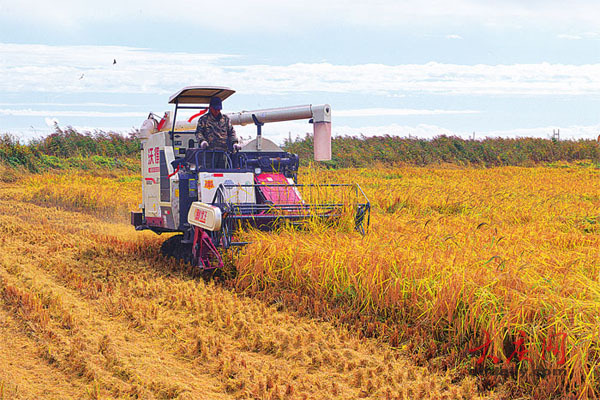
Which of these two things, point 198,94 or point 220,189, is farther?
point 198,94

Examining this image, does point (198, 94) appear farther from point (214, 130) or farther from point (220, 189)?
point (220, 189)

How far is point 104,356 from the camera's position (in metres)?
4.64

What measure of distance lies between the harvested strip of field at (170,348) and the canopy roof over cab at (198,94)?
2.64 metres

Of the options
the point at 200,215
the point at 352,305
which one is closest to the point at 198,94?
the point at 200,215

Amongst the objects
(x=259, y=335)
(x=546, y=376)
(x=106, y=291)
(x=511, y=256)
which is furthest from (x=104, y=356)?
(x=511, y=256)

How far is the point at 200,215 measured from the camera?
7.39m

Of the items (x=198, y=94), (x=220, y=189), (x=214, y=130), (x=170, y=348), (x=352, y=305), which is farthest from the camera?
(x=198, y=94)

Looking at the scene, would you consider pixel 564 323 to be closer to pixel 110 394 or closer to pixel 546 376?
pixel 546 376

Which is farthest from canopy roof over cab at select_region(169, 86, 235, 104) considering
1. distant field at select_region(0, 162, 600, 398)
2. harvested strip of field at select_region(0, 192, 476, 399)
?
harvested strip of field at select_region(0, 192, 476, 399)

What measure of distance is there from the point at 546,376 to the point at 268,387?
1869 mm

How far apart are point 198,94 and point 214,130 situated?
0.65m

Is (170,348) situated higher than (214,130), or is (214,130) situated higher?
(214,130)

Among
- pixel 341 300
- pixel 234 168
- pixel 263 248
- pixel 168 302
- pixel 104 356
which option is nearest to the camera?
pixel 104 356

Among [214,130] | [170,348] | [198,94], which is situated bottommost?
[170,348]
